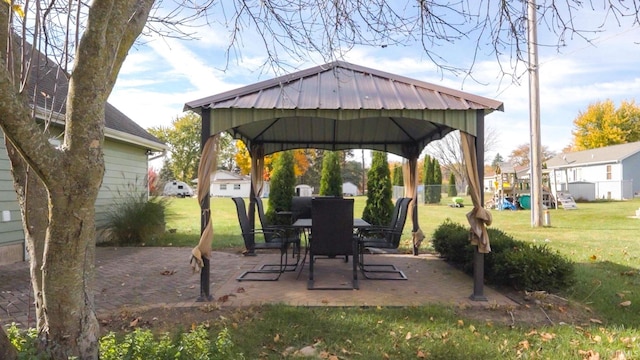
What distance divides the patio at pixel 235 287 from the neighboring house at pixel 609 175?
2518 cm

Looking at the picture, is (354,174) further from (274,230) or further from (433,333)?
(433,333)

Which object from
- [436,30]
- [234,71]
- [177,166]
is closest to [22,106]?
[234,71]

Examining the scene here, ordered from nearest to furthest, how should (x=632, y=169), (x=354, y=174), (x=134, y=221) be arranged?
(x=134, y=221)
(x=632, y=169)
(x=354, y=174)

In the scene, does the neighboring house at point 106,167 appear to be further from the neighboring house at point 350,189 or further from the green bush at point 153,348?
the neighboring house at point 350,189

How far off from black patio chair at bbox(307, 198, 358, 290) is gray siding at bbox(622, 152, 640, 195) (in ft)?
107

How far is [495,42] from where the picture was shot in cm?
399

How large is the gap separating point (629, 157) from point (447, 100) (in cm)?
3225

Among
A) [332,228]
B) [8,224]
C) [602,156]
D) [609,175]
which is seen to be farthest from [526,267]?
[602,156]

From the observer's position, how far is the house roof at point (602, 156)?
29559mm

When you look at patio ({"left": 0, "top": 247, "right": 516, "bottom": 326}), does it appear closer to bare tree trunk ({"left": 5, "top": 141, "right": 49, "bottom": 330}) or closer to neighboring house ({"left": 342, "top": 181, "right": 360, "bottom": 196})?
bare tree trunk ({"left": 5, "top": 141, "right": 49, "bottom": 330})

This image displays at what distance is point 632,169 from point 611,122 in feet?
35.6

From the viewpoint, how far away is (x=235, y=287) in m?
5.50

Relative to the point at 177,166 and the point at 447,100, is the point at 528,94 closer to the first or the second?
the point at 447,100

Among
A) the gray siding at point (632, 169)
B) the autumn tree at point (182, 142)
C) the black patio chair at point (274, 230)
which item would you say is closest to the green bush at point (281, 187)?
the black patio chair at point (274, 230)
